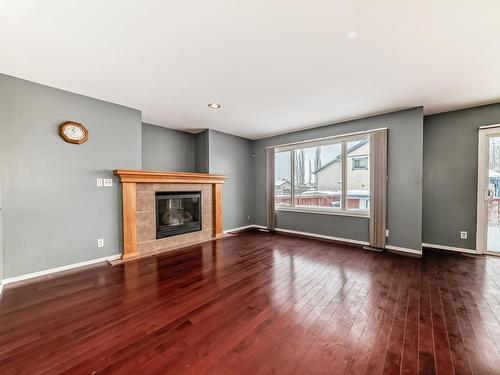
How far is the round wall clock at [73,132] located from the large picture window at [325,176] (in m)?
3.96

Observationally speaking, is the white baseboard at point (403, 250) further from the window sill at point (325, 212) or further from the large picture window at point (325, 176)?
the large picture window at point (325, 176)

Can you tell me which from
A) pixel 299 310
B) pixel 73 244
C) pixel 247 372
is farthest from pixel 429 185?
pixel 73 244

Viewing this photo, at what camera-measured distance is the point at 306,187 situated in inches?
202

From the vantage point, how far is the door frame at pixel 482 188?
3520 millimetres

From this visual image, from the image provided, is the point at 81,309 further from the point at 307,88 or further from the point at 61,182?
the point at 307,88

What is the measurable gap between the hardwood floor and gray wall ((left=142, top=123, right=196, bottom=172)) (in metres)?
2.38

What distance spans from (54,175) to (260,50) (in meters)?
3.11

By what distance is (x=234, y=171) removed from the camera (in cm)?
558

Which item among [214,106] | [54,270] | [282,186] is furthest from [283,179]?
[54,270]

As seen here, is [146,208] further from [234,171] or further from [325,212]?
[325,212]

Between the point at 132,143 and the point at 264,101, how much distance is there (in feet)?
7.68

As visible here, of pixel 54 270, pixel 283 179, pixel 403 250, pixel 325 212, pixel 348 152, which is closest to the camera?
pixel 54 270

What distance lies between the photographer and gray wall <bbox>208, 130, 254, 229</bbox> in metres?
5.14

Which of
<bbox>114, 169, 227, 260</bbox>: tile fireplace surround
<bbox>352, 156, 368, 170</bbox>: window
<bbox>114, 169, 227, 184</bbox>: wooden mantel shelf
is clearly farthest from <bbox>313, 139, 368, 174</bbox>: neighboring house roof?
<bbox>114, 169, 227, 260</bbox>: tile fireplace surround
